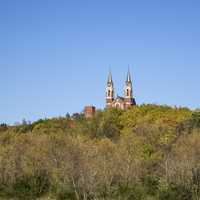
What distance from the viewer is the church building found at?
138125 mm

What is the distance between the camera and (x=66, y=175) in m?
40.7

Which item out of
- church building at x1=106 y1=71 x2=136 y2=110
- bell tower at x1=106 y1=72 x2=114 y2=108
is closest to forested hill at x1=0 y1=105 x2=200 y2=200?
church building at x1=106 y1=71 x2=136 y2=110

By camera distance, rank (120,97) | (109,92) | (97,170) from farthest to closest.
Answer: (109,92), (120,97), (97,170)

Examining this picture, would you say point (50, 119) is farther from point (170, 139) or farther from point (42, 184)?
point (42, 184)

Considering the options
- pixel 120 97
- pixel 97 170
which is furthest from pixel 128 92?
pixel 97 170

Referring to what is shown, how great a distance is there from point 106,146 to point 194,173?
30.0 feet

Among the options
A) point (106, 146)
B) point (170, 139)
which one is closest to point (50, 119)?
point (170, 139)

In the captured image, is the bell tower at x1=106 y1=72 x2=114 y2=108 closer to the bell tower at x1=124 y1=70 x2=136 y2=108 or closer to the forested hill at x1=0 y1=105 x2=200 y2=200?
the bell tower at x1=124 y1=70 x2=136 y2=108

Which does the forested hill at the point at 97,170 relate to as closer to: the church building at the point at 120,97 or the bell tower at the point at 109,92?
the church building at the point at 120,97

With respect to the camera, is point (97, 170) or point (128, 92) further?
point (128, 92)

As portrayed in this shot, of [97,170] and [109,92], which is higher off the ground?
[109,92]

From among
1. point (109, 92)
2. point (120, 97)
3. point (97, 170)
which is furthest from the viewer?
point (109, 92)

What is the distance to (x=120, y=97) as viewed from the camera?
462ft

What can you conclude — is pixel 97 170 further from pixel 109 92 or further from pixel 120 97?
pixel 109 92
